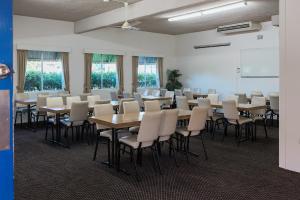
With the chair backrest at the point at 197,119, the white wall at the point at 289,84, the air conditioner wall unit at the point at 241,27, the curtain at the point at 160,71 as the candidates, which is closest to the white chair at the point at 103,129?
the chair backrest at the point at 197,119

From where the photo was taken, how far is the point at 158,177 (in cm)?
385

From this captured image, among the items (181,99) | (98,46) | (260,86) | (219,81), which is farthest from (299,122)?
(98,46)

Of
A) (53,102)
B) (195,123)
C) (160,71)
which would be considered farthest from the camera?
(160,71)

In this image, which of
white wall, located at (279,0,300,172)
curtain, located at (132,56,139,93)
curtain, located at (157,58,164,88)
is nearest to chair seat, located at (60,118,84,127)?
white wall, located at (279,0,300,172)

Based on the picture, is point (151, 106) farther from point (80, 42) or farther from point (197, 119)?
point (80, 42)

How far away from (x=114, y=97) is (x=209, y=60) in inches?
160

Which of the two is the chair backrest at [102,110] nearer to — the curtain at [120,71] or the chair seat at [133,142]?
the chair seat at [133,142]

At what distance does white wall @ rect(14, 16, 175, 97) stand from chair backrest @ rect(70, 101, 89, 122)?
3576 mm

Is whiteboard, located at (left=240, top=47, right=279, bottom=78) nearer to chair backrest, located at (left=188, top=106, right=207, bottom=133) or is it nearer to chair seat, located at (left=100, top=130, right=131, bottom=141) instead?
chair backrest, located at (left=188, top=106, right=207, bottom=133)

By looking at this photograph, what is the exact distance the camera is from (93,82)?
31.4 ft

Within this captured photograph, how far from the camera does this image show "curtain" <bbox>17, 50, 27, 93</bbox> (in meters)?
7.85

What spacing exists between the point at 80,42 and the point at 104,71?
132cm

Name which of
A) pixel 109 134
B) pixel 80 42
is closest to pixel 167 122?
pixel 109 134

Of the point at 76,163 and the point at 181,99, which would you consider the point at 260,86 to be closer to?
the point at 181,99
